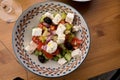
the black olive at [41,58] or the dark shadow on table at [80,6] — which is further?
the dark shadow on table at [80,6]

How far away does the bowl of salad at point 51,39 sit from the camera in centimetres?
90

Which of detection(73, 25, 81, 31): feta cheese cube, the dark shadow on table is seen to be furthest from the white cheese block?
the dark shadow on table

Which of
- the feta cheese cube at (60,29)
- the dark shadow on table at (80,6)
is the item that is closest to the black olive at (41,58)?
the feta cheese cube at (60,29)

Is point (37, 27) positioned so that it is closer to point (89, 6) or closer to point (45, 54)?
point (45, 54)

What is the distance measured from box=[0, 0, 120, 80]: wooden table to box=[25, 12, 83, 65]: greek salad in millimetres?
71

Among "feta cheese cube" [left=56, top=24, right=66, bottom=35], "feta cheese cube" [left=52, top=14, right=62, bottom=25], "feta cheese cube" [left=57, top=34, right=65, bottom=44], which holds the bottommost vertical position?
"feta cheese cube" [left=57, top=34, right=65, bottom=44]

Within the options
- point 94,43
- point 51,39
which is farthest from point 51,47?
point 94,43

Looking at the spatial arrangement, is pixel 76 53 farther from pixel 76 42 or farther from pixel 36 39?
pixel 36 39

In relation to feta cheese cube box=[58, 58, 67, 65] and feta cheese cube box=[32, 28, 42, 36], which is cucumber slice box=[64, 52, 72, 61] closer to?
feta cheese cube box=[58, 58, 67, 65]

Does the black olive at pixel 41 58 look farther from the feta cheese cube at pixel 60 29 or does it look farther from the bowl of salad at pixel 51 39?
the feta cheese cube at pixel 60 29

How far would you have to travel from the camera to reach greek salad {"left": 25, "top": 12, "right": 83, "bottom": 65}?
91cm

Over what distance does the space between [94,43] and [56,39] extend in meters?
0.17

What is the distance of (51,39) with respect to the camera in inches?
36.0

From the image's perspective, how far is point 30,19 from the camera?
3.17 feet
